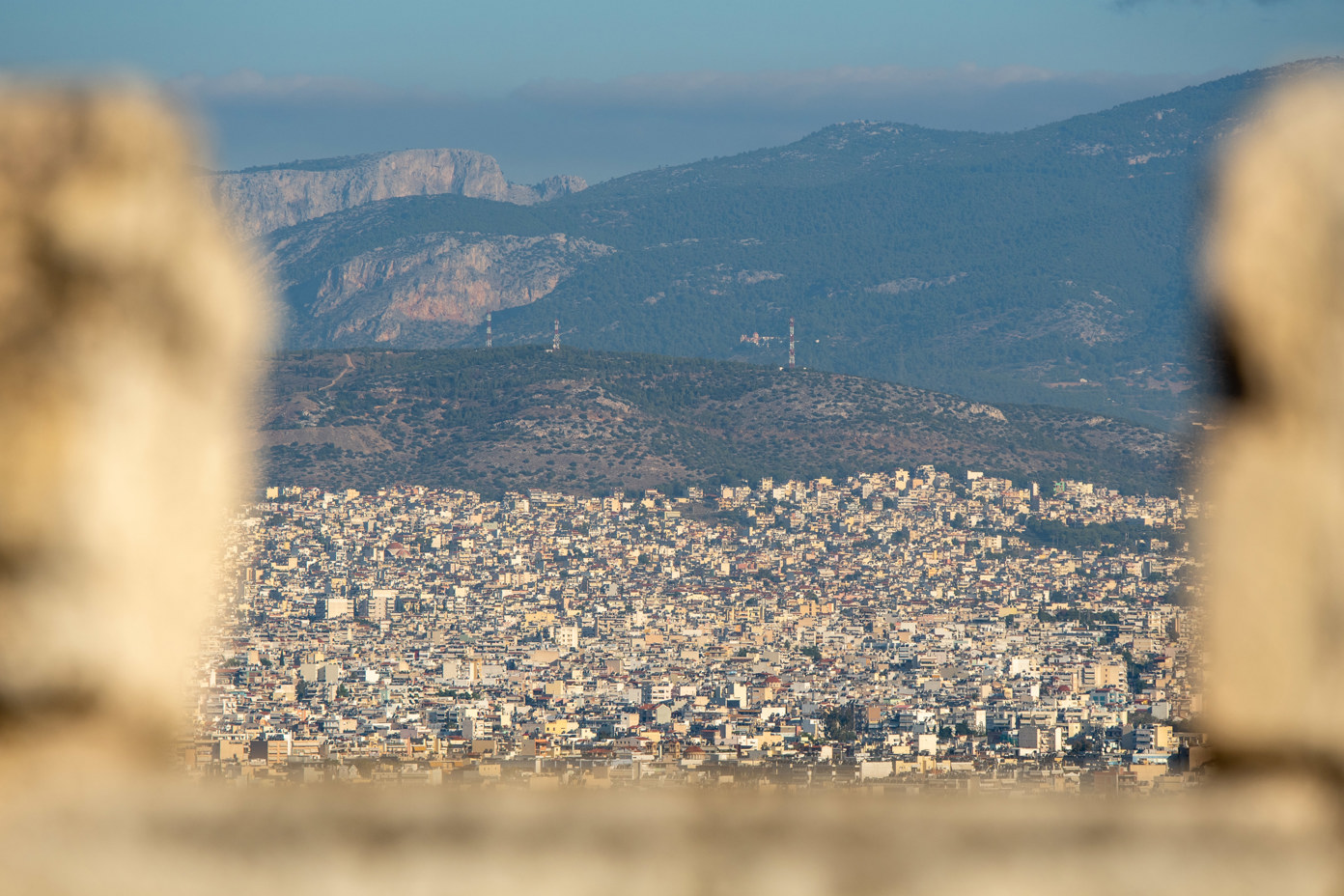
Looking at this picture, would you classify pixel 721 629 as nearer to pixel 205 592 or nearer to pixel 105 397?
pixel 205 592

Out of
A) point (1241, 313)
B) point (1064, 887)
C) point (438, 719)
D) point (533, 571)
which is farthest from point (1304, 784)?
point (533, 571)

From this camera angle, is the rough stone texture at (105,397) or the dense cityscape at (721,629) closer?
the rough stone texture at (105,397)

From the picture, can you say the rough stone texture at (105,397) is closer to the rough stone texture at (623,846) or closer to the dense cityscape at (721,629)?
the rough stone texture at (623,846)

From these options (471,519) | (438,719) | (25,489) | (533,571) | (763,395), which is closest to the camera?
(25,489)

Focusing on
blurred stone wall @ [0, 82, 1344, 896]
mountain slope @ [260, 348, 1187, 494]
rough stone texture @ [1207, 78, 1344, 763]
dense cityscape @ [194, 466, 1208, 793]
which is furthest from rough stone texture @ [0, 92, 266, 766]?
mountain slope @ [260, 348, 1187, 494]

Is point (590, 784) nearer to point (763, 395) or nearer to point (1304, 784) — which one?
point (1304, 784)

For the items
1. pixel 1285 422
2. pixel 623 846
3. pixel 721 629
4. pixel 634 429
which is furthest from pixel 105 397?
pixel 634 429

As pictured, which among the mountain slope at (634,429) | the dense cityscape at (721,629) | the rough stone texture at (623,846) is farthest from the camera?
Answer: the mountain slope at (634,429)

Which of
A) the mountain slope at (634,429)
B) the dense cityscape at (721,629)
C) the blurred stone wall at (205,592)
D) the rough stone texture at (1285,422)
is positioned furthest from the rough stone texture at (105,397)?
the mountain slope at (634,429)

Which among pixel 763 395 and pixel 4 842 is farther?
pixel 763 395
